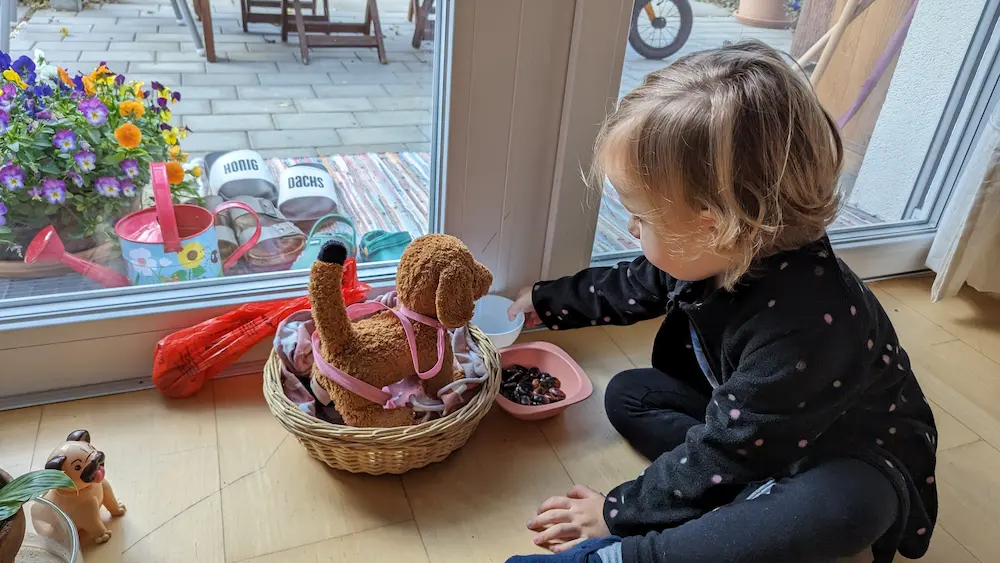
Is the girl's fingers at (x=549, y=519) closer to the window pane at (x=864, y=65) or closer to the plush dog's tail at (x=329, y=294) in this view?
the plush dog's tail at (x=329, y=294)

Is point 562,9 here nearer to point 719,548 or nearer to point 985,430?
point 719,548

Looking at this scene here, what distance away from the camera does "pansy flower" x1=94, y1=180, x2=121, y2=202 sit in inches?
43.9

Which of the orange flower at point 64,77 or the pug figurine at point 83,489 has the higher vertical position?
the orange flower at point 64,77

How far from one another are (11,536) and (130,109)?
0.68m

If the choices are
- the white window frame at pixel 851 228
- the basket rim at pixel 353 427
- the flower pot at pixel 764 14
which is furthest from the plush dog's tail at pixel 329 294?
the flower pot at pixel 764 14

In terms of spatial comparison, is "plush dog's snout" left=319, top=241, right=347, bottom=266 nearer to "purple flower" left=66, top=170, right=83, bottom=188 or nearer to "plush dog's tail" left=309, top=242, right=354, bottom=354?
"plush dog's tail" left=309, top=242, right=354, bottom=354

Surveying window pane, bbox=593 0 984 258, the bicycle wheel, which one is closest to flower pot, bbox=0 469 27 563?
window pane, bbox=593 0 984 258

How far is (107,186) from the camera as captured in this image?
1.12 m

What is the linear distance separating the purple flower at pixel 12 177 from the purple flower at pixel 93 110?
0.12m

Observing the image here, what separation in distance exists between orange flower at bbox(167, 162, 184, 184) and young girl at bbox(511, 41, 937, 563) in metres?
0.70

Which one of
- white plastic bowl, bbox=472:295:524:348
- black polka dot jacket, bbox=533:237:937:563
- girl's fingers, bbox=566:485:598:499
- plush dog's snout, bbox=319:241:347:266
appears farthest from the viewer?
white plastic bowl, bbox=472:295:524:348

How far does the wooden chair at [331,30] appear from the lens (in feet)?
3.70

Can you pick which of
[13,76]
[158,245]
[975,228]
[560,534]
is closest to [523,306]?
[560,534]

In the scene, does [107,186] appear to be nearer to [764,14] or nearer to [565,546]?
[565,546]
